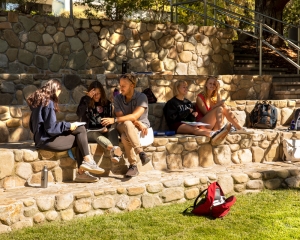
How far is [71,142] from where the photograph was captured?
6.41 meters

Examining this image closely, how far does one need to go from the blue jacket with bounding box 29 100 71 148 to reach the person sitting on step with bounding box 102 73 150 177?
0.69m

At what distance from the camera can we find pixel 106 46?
36.3ft

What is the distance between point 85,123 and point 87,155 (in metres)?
0.40

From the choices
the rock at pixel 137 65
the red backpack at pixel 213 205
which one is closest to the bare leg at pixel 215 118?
the red backpack at pixel 213 205

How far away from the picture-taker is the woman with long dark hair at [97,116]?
668cm

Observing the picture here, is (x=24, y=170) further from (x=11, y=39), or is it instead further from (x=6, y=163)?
(x=11, y=39)

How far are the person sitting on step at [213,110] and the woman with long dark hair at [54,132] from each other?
7.38 ft

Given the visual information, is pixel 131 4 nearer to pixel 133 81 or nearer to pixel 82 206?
pixel 133 81

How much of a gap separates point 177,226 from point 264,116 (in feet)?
12.9

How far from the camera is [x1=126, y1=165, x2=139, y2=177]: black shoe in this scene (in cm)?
665

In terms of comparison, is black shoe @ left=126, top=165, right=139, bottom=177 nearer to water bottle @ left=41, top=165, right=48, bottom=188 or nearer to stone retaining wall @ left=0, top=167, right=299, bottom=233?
stone retaining wall @ left=0, top=167, right=299, bottom=233

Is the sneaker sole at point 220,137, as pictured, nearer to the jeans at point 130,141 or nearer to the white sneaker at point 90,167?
the jeans at point 130,141

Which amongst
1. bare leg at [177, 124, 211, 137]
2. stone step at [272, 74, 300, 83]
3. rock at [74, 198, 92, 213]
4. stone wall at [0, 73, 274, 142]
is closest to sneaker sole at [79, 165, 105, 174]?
rock at [74, 198, 92, 213]

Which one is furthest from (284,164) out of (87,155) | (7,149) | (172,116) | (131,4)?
(131,4)
